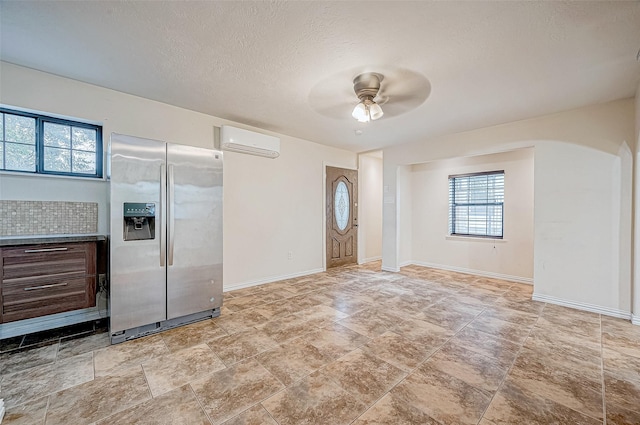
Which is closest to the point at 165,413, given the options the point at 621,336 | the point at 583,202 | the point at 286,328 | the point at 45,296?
the point at 286,328

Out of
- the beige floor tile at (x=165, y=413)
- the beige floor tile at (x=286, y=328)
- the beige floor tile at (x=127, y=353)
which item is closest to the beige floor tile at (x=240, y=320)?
the beige floor tile at (x=286, y=328)

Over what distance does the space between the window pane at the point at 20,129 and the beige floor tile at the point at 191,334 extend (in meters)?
2.35

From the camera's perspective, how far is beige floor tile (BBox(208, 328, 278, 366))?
85.9 inches

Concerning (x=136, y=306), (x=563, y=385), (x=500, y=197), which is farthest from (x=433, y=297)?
(x=136, y=306)

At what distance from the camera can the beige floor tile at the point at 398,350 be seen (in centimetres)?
210

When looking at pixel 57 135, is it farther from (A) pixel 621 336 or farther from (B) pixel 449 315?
(A) pixel 621 336

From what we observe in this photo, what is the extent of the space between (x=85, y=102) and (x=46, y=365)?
2485 mm

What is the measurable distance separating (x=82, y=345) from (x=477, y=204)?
5.95 metres

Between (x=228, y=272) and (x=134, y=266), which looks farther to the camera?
(x=228, y=272)

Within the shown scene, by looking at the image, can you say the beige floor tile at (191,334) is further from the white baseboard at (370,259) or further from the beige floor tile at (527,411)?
the white baseboard at (370,259)

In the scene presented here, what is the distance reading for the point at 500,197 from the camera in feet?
15.8

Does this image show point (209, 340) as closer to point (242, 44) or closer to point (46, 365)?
point (46, 365)

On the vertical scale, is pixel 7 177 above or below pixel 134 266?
above

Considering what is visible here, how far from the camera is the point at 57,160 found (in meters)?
2.79
